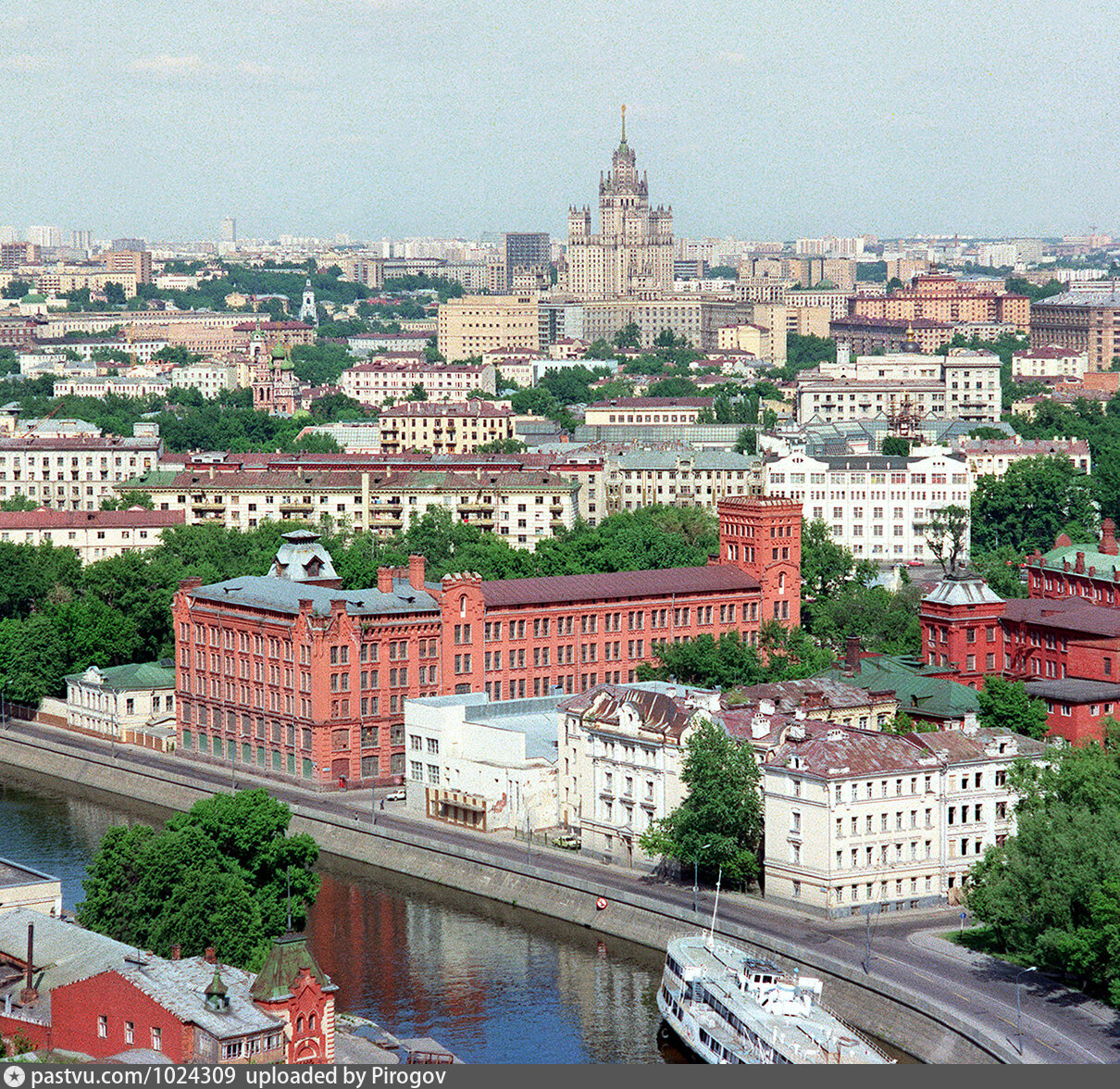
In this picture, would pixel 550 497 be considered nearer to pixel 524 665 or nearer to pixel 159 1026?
pixel 524 665

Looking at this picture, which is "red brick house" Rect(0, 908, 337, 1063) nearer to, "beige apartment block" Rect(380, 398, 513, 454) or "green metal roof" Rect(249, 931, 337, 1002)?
"green metal roof" Rect(249, 931, 337, 1002)

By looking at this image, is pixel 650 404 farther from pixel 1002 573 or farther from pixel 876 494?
pixel 1002 573

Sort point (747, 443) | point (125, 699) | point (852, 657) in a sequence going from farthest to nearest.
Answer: point (747, 443) < point (125, 699) < point (852, 657)

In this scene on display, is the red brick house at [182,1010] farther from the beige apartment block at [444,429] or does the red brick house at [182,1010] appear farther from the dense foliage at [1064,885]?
the beige apartment block at [444,429]

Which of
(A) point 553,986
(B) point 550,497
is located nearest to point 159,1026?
(A) point 553,986

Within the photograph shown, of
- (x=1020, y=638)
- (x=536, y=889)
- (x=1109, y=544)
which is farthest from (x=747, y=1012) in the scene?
(x=1109, y=544)

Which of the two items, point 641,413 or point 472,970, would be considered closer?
point 472,970

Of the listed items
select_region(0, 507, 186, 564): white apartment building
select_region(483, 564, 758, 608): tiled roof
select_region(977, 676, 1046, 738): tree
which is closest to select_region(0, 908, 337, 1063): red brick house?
select_region(977, 676, 1046, 738): tree
